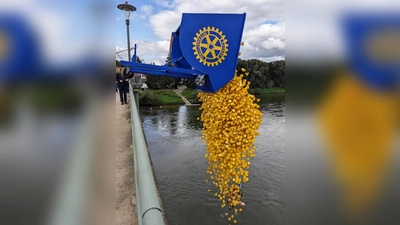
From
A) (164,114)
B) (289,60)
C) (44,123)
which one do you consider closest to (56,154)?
(44,123)

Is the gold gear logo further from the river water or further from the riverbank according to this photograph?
the riverbank

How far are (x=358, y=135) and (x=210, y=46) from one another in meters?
2.25

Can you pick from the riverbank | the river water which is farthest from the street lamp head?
the riverbank

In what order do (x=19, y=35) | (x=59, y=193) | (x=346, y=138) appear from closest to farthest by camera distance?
(x=19, y=35) → (x=59, y=193) → (x=346, y=138)

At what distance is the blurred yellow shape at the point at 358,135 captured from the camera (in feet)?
3.23

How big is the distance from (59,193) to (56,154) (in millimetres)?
114

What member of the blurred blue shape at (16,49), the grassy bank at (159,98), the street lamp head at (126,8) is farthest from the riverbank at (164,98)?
the blurred blue shape at (16,49)

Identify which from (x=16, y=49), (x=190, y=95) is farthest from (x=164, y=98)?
(x=16, y=49)

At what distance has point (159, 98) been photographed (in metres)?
34.8

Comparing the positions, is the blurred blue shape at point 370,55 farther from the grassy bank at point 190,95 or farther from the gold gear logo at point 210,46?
the grassy bank at point 190,95

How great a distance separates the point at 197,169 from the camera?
1279 centimetres

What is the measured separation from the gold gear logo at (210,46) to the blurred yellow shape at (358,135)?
215cm

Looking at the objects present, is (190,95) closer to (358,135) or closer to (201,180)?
(201,180)

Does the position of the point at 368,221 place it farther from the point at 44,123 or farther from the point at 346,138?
the point at 44,123
